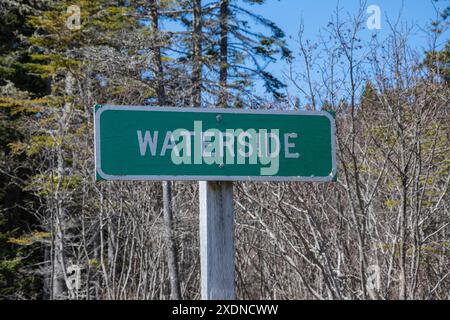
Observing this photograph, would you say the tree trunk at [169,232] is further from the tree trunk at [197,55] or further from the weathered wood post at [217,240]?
the weathered wood post at [217,240]

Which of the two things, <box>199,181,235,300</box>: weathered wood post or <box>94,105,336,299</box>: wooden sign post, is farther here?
<box>199,181,235,300</box>: weathered wood post

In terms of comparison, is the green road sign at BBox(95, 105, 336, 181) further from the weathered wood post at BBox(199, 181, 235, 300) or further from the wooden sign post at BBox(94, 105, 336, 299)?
the weathered wood post at BBox(199, 181, 235, 300)

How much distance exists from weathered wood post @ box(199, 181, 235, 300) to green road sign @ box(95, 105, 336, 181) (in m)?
0.12

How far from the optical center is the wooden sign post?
289cm

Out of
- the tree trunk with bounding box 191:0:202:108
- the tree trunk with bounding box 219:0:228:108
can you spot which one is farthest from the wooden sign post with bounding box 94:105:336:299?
the tree trunk with bounding box 219:0:228:108

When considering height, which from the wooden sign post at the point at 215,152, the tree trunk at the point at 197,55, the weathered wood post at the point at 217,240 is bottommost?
the weathered wood post at the point at 217,240

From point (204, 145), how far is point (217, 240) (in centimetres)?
44

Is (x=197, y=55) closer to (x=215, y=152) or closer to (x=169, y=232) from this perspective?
(x=169, y=232)

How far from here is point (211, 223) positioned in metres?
3.06

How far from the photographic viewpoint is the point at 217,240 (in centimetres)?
305

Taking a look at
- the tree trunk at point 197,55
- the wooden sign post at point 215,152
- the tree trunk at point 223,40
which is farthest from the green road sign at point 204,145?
the tree trunk at point 223,40

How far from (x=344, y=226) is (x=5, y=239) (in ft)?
50.4

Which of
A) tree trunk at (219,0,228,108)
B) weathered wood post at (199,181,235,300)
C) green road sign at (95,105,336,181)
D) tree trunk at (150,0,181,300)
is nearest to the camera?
green road sign at (95,105,336,181)

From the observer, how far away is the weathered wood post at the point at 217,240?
301cm
